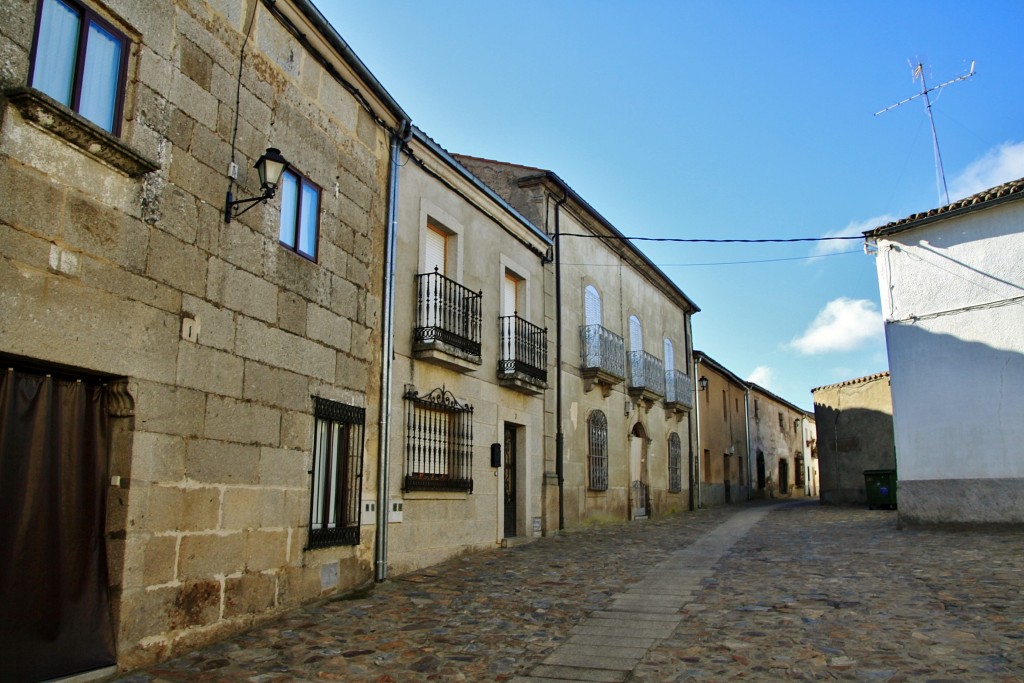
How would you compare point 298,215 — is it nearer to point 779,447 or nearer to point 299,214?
point 299,214

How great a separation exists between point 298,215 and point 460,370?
3.71m

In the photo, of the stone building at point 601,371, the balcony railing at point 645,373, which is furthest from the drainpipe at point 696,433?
the balcony railing at point 645,373

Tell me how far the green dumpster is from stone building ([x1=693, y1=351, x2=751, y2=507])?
515 centimetres

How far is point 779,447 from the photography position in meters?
35.2

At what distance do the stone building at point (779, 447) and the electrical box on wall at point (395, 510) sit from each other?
23580 mm

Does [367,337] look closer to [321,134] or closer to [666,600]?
[321,134]

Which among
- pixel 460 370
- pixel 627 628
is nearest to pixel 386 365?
pixel 460 370

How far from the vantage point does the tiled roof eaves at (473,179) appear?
9797 millimetres

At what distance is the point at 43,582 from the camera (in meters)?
4.76

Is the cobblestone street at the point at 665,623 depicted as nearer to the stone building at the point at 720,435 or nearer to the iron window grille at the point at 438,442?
the iron window grille at the point at 438,442

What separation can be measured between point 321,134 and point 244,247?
1.90m

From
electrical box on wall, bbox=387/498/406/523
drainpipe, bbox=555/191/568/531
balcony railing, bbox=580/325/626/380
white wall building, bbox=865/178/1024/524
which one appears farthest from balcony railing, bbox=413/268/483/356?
white wall building, bbox=865/178/1024/524

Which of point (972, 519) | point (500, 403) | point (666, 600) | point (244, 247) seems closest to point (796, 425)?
point (972, 519)

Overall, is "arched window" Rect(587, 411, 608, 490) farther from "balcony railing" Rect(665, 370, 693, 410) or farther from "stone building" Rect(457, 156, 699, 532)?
"balcony railing" Rect(665, 370, 693, 410)
